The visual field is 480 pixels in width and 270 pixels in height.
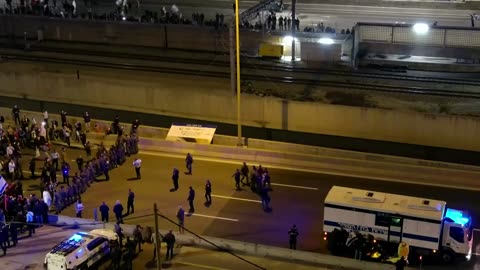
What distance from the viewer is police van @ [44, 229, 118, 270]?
23406 millimetres

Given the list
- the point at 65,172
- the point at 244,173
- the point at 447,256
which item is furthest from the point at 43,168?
the point at 447,256

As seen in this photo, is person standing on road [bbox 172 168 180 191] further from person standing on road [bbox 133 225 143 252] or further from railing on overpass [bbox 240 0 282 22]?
railing on overpass [bbox 240 0 282 22]

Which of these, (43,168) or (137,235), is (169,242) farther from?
(43,168)

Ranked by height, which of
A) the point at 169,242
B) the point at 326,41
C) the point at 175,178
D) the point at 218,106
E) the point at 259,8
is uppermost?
the point at 259,8

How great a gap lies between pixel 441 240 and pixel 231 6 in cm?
3527

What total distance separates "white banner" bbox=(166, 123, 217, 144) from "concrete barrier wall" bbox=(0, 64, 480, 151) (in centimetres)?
351

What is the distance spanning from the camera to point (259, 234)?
89.5ft

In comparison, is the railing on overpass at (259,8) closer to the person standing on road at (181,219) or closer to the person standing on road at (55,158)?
the person standing on road at (55,158)

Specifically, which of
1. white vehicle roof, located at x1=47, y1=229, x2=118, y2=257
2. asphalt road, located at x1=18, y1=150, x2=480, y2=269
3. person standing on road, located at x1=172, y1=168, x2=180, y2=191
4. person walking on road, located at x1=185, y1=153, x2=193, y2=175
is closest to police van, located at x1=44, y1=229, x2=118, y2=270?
white vehicle roof, located at x1=47, y1=229, x2=118, y2=257

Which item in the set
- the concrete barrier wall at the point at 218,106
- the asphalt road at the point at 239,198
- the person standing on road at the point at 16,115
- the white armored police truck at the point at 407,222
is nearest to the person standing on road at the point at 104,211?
the asphalt road at the point at 239,198

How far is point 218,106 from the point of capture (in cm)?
3947

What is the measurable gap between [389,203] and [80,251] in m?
10.6

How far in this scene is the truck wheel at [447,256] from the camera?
24.7 metres

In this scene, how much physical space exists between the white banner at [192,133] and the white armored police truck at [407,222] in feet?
38.4
